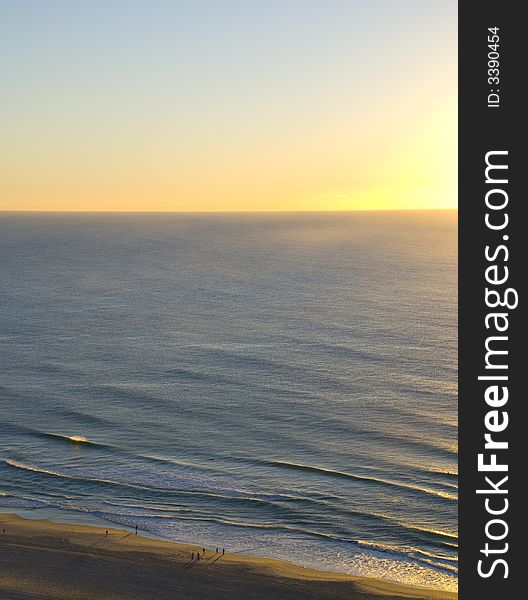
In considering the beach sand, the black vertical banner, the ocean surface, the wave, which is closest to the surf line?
the black vertical banner

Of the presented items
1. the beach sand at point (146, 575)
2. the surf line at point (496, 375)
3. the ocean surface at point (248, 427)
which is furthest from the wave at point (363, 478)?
the surf line at point (496, 375)

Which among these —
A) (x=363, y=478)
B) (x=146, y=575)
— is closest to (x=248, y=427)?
(x=363, y=478)

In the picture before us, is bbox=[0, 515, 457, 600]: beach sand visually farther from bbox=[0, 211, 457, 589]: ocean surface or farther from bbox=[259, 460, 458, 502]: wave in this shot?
bbox=[259, 460, 458, 502]: wave

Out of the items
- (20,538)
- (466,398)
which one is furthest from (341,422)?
(466,398)

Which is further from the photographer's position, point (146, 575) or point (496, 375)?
point (146, 575)

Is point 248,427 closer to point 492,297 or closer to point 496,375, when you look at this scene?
point 496,375

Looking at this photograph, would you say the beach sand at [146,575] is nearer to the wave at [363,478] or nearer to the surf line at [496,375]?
the wave at [363,478]
